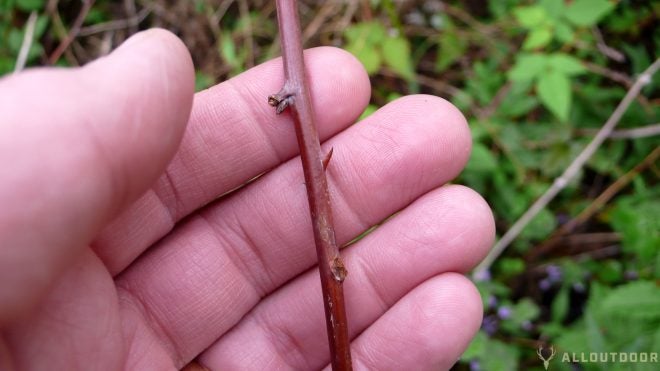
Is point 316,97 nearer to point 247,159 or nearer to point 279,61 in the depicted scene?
point 279,61

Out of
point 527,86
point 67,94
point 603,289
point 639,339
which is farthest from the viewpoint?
point 527,86

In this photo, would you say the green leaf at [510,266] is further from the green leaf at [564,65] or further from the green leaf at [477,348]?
the green leaf at [564,65]

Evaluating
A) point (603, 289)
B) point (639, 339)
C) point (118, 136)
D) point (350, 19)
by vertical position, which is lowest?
point (603, 289)

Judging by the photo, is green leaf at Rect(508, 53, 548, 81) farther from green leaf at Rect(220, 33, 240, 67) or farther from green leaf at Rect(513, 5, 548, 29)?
green leaf at Rect(220, 33, 240, 67)

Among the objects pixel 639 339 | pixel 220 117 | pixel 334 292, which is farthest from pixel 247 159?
pixel 639 339

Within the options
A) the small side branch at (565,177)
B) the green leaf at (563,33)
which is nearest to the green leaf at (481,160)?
the small side branch at (565,177)

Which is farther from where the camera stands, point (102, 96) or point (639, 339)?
point (639, 339)

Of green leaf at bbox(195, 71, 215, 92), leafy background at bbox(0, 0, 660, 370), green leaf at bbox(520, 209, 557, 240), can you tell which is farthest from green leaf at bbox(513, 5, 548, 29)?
green leaf at bbox(195, 71, 215, 92)

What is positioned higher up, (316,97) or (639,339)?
(316,97)
